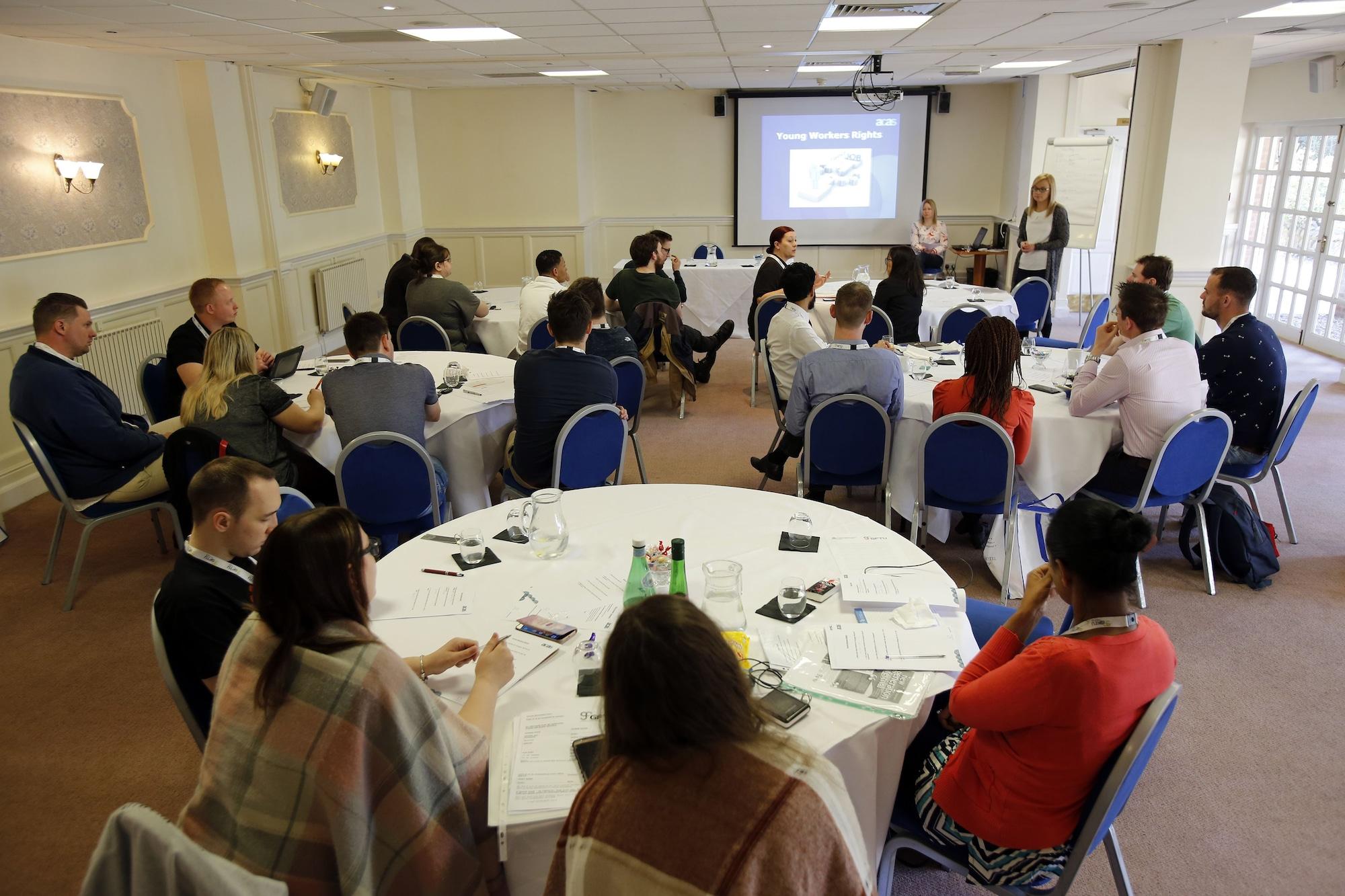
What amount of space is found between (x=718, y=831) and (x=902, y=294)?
18.6 feet

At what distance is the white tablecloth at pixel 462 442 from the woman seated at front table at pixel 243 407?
0.66 ft

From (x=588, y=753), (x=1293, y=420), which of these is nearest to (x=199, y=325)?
(x=588, y=753)

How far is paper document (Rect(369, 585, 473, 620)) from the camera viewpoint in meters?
2.39

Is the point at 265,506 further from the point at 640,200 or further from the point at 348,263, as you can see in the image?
the point at 640,200

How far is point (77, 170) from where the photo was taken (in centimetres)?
586

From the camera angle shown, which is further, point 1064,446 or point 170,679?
point 1064,446

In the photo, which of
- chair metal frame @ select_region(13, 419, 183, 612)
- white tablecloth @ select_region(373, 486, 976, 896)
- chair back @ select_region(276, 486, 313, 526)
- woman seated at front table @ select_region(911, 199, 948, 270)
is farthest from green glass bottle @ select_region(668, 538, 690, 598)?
woman seated at front table @ select_region(911, 199, 948, 270)

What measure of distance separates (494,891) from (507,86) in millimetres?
10297

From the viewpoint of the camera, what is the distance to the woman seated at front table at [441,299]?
6465 mm

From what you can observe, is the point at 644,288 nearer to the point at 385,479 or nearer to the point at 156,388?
the point at 156,388

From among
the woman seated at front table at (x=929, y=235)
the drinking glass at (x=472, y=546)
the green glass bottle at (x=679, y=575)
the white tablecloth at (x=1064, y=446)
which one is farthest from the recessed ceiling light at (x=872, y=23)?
the green glass bottle at (x=679, y=575)

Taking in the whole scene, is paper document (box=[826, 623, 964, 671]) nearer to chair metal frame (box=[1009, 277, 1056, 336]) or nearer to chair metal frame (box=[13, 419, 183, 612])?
chair metal frame (box=[13, 419, 183, 612])

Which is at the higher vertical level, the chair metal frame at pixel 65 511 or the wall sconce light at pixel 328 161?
the wall sconce light at pixel 328 161

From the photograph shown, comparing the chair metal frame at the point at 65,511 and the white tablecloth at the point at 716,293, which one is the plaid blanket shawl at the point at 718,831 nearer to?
the chair metal frame at the point at 65,511
